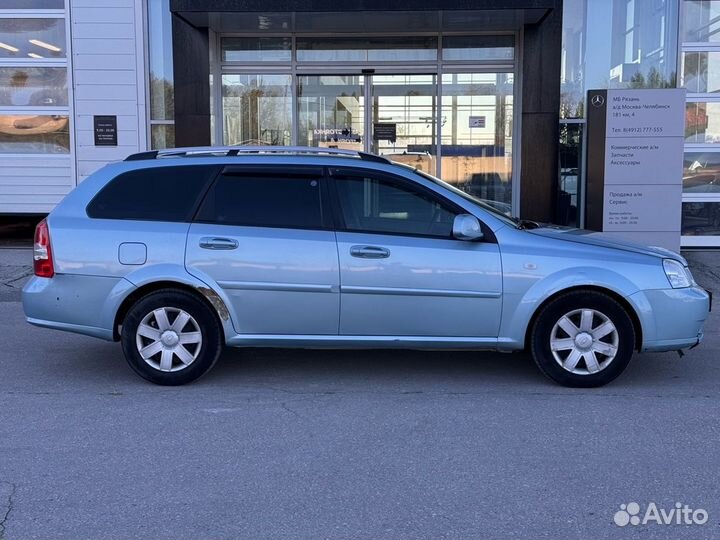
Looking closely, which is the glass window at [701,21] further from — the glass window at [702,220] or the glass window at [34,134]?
the glass window at [34,134]

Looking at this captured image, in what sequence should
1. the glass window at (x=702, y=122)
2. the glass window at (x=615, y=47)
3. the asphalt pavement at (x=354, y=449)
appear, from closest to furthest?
the asphalt pavement at (x=354, y=449) → the glass window at (x=615, y=47) → the glass window at (x=702, y=122)

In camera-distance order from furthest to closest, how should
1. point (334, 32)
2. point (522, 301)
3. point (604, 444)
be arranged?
1. point (334, 32)
2. point (522, 301)
3. point (604, 444)

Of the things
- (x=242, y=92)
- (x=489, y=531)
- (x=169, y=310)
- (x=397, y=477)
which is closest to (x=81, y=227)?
(x=169, y=310)

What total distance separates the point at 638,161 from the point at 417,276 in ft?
20.6

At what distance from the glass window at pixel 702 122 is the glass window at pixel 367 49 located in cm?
409

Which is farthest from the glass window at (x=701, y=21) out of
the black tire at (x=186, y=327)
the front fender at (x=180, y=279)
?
the black tire at (x=186, y=327)

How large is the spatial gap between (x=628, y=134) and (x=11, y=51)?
9571 millimetres

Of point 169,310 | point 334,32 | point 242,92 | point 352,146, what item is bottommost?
point 169,310

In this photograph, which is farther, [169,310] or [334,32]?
[334,32]

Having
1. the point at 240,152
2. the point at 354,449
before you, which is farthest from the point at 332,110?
the point at 354,449

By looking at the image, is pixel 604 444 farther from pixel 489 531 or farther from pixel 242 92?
pixel 242 92

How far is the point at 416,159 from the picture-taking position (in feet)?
42.2

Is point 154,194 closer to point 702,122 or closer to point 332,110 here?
point 332,110

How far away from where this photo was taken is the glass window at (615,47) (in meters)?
12.0
